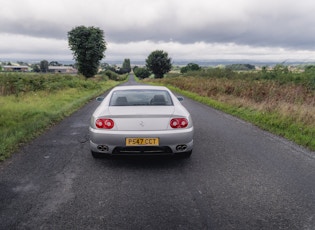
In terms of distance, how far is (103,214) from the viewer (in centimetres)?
326

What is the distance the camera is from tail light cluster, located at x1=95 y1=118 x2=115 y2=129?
4.79 meters

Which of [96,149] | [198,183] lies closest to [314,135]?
[198,183]

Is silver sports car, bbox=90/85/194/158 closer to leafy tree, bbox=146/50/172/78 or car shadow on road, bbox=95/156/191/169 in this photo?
car shadow on road, bbox=95/156/191/169

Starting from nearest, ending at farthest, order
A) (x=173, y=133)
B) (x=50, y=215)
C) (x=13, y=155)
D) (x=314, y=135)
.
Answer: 1. (x=50, y=215)
2. (x=173, y=133)
3. (x=13, y=155)
4. (x=314, y=135)

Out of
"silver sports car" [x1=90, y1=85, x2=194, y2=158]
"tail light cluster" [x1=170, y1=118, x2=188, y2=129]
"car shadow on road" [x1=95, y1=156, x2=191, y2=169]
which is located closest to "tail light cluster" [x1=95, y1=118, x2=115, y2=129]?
"silver sports car" [x1=90, y1=85, x2=194, y2=158]

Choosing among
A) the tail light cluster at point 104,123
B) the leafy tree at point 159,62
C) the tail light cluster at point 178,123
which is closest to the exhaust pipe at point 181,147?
the tail light cluster at point 178,123

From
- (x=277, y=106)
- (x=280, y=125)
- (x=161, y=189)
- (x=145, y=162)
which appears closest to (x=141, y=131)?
(x=145, y=162)

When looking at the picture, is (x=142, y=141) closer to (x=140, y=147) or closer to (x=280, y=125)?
(x=140, y=147)

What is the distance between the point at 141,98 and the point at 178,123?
1144mm

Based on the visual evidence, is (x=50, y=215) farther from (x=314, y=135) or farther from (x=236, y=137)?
(x=314, y=135)

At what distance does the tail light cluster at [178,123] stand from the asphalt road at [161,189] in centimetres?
74

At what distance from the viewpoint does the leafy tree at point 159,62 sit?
84375 mm

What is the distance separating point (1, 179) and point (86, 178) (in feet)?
4.26

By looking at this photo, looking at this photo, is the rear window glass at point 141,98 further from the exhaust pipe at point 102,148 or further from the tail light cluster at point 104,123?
the exhaust pipe at point 102,148
